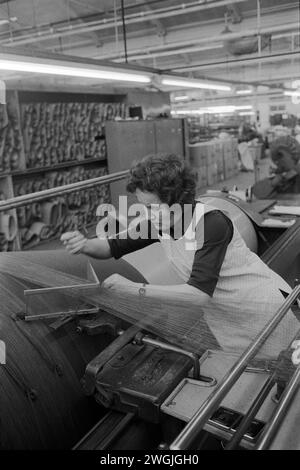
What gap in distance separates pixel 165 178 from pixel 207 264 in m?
0.33

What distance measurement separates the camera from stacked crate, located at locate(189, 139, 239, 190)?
8969mm

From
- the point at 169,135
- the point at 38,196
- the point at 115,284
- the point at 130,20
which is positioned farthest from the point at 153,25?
the point at 115,284

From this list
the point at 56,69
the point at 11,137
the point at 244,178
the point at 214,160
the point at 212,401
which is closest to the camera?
the point at 212,401

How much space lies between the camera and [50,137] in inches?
235

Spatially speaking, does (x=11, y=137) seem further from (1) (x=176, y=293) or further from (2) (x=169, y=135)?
(1) (x=176, y=293)

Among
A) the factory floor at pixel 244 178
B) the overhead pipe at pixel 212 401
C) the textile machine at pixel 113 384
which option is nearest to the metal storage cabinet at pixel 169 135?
the factory floor at pixel 244 178

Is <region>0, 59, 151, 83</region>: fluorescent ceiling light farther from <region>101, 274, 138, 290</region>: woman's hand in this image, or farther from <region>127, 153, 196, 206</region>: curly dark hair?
<region>101, 274, 138, 290</region>: woman's hand

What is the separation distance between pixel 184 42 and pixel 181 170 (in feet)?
19.3

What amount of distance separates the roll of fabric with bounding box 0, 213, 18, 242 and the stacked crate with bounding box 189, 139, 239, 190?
3.89 m

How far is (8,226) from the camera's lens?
17.6 ft

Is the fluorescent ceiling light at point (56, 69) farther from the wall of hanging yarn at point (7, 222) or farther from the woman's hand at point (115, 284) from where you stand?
the wall of hanging yarn at point (7, 222)

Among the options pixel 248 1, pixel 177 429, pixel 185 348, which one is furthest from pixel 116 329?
pixel 248 1

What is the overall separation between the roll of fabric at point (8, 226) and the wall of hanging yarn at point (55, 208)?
20 centimetres

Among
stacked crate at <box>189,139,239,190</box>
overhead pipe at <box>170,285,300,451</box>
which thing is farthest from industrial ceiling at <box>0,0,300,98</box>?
overhead pipe at <box>170,285,300,451</box>
